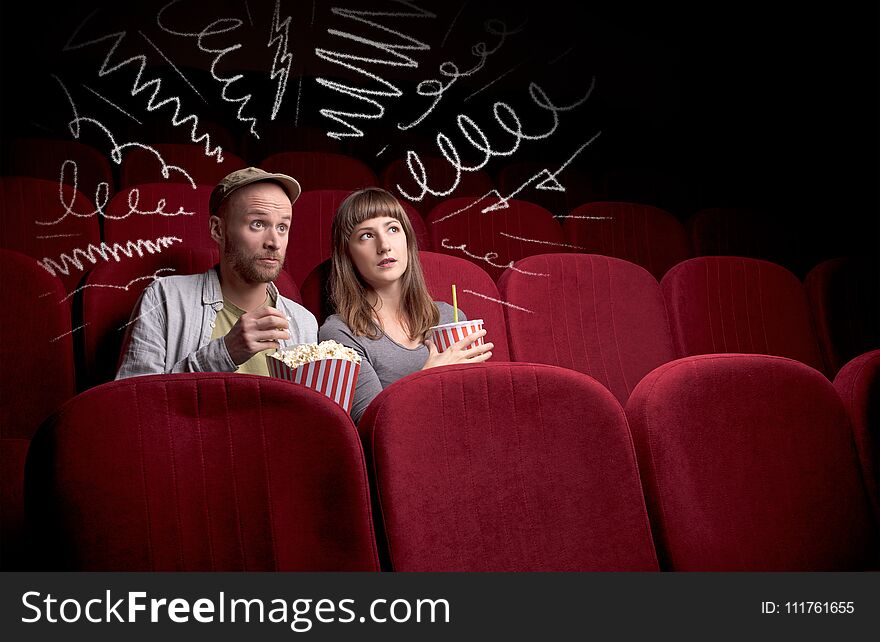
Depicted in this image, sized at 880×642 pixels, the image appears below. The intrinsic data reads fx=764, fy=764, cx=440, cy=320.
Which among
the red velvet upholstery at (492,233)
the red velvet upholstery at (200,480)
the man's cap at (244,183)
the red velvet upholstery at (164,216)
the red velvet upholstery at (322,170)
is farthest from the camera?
the red velvet upholstery at (322,170)

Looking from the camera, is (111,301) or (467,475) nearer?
(467,475)

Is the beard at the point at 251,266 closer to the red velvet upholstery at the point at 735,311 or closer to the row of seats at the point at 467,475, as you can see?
the row of seats at the point at 467,475

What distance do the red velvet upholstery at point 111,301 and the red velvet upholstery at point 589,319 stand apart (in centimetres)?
22

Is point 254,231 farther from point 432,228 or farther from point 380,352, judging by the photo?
point 432,228

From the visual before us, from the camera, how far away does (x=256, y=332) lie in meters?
0.37

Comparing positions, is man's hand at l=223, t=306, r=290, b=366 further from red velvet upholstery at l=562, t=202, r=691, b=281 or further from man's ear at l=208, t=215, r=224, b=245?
red velvet upholstery at l=562, t=202, r=691, b=281

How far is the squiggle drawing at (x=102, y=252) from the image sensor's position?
19.8 inches

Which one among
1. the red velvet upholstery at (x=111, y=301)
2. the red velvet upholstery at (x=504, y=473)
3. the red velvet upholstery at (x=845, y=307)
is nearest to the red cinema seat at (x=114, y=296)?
the red velvet upholstery at (x=111, y=301)

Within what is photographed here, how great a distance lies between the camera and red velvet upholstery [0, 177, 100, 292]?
0.54 metres

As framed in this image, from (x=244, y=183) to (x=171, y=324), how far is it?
0.09 meters

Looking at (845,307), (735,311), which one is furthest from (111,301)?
(845,307)

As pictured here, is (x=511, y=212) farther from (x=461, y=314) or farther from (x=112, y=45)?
(x=112, y=45)

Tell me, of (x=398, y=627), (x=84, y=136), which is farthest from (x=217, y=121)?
(x=398, y=627)

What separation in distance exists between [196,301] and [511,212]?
0.35 m
